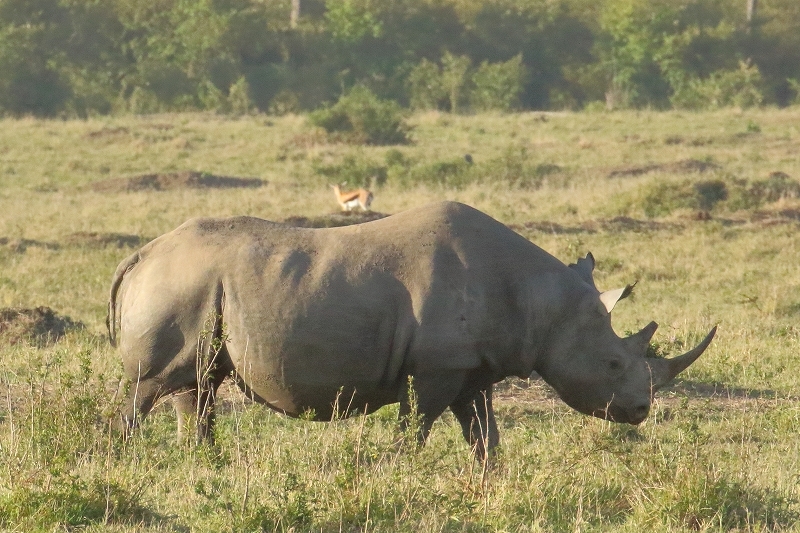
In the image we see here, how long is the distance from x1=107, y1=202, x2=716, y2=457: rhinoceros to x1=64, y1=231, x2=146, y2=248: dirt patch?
8.88 m

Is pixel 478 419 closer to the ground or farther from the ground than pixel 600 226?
farther from the ground

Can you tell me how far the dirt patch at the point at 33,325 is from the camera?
431 inches

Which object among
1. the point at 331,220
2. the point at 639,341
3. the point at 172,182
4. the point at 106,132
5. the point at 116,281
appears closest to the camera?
the point at 639,341

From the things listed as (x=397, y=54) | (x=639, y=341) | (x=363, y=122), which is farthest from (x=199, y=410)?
(x=397, y=54)

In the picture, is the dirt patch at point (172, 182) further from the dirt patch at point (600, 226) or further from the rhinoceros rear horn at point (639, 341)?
the rhinoceros rear horn at point (639, 341)

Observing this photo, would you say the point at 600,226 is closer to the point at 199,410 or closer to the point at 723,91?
the point at 199,410

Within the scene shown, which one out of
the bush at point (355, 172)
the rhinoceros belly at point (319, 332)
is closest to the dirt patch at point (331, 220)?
the bush at point (355, 172)

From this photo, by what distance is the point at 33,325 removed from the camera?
11.2 metres

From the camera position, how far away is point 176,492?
19.8 feet

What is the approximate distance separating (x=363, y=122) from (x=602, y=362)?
76.5 feet

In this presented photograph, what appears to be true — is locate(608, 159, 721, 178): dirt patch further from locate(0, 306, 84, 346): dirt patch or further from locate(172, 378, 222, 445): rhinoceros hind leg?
locate(172, 378, 222, 445): rhinoceros hind leg

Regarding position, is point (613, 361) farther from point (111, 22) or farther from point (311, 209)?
point (111, 22)

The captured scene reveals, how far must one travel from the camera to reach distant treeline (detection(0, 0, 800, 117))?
4203cm

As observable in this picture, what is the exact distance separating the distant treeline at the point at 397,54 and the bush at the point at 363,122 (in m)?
10.8
